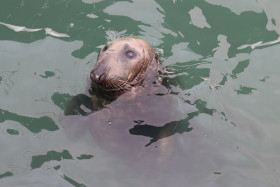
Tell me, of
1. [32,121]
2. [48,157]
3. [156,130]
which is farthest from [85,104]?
[156,130]

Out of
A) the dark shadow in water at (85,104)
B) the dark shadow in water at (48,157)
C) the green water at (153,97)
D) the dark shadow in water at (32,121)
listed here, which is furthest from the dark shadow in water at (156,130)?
the dark shadow in water at (32,121)

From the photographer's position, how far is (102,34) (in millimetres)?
8672

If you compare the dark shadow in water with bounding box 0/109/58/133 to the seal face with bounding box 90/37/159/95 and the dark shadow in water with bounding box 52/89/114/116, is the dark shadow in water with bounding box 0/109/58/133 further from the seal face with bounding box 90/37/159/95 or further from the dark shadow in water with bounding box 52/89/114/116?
the seal face with bounding box 90/37/159/95

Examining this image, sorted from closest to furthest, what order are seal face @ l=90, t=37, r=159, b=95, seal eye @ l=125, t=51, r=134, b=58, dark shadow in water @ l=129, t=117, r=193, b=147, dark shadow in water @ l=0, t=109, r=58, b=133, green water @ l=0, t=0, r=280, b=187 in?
seal face @ l=90, t=37, r=159, b=95 < green water @ l=0, t=0, r=280, b=187 < dark shadow in water @ l=129, t=117, r=193, b=147 < seal eye @ l=125, t=51, r=134, b=58 < dark shadow in water @ l=0, t=109, r=58, b=133

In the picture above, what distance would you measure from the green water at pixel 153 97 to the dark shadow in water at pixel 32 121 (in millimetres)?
15

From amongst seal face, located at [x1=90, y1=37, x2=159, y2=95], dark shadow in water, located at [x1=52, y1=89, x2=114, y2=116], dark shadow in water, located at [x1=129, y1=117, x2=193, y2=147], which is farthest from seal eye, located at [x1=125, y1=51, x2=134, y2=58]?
dark shadow in water, located at [x1=129, y1=117, x2=193, y2=147]

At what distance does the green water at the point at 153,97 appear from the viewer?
6.74 metres

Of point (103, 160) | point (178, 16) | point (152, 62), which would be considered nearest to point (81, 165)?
point (103, 160)

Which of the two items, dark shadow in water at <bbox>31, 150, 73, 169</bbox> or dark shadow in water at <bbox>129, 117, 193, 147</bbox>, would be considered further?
dark shadow in water at <bbox>129, 117, 193, 147</bbox>

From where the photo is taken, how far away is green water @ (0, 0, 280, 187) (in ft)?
22.1

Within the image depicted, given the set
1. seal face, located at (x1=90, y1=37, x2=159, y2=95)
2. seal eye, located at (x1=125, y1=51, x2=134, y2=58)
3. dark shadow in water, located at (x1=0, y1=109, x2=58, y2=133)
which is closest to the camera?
seal face, located at (x1=90, y1=37, x2=159, y2=95)

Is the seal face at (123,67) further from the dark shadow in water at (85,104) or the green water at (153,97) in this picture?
the green water at (153,97)

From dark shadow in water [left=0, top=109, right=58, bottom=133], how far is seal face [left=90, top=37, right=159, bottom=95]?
3.06 feet

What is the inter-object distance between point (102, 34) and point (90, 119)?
7.12 ft
